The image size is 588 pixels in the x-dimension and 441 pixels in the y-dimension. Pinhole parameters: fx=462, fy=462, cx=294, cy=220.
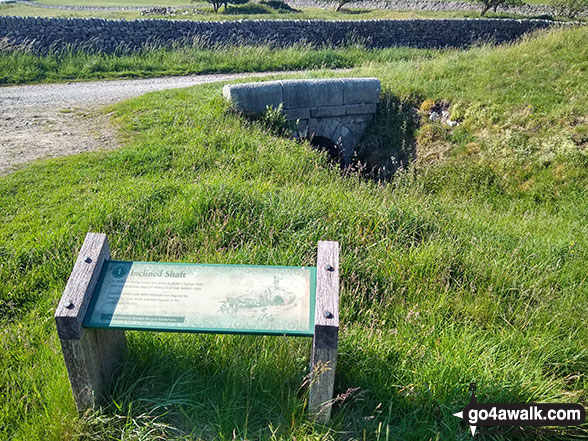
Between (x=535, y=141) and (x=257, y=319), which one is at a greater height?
(x=257, y=319)

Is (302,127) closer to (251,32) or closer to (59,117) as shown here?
(59,117)

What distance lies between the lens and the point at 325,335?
2.45 metres

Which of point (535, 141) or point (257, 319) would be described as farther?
point (535, 141)

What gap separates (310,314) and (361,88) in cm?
822

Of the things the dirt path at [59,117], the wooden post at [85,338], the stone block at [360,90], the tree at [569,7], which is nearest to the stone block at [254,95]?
the stone block at [360,90]

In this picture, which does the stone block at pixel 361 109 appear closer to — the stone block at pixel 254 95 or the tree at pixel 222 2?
the stone block at pixel 254 95

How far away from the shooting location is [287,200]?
5055 millimetres

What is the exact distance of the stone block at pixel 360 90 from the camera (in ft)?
32.2

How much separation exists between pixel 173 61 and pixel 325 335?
43.3 ft

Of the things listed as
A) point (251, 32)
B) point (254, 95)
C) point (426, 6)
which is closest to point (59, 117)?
point (254, 95)

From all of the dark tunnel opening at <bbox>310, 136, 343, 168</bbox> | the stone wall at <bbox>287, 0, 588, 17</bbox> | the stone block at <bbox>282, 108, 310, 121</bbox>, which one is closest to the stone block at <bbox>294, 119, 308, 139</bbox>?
the stone block at <bbox>282, 108, 310, 121</bbox>

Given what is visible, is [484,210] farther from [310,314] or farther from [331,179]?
[310,314]

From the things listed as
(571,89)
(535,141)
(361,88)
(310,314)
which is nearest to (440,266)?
(310,314)

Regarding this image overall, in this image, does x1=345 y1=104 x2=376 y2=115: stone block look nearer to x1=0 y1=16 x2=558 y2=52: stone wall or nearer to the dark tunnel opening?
the dark tunnel opening
